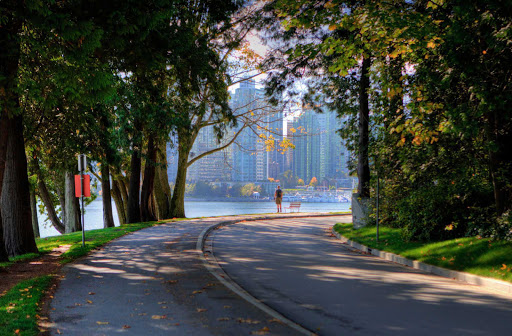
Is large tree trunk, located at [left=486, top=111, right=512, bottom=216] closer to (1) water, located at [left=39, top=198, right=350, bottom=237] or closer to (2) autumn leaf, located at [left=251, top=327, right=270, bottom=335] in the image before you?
(2) autumn leaf, located at [left=251, top=327, right=270, bottom=335]

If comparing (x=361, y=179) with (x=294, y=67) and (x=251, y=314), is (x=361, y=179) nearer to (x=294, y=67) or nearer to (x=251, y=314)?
(x=294, y=67)

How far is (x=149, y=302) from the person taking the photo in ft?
23.0

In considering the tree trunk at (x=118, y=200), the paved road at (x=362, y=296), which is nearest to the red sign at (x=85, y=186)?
the paved road at (x=362, y=296)

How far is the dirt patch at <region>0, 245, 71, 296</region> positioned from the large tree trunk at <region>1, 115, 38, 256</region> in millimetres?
917

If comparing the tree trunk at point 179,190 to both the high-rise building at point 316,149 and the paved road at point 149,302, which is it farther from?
the paved road at point 149,302

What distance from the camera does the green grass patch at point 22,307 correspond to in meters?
5.47

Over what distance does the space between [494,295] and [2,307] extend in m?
8.06

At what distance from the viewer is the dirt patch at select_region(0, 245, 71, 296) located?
866 centimetres

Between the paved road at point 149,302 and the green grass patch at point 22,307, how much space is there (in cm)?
27

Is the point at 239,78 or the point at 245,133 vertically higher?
the point at 239,78

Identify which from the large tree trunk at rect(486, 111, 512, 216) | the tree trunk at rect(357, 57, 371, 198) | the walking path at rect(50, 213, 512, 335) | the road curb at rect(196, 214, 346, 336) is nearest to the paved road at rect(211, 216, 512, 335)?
the walking path at rect(50, 213, 512, 335)

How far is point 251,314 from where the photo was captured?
6.25m

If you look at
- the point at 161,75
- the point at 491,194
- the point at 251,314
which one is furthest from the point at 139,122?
the point at 251,314

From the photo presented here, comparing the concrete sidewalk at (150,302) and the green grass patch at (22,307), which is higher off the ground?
the green grass patch at (22,307)
